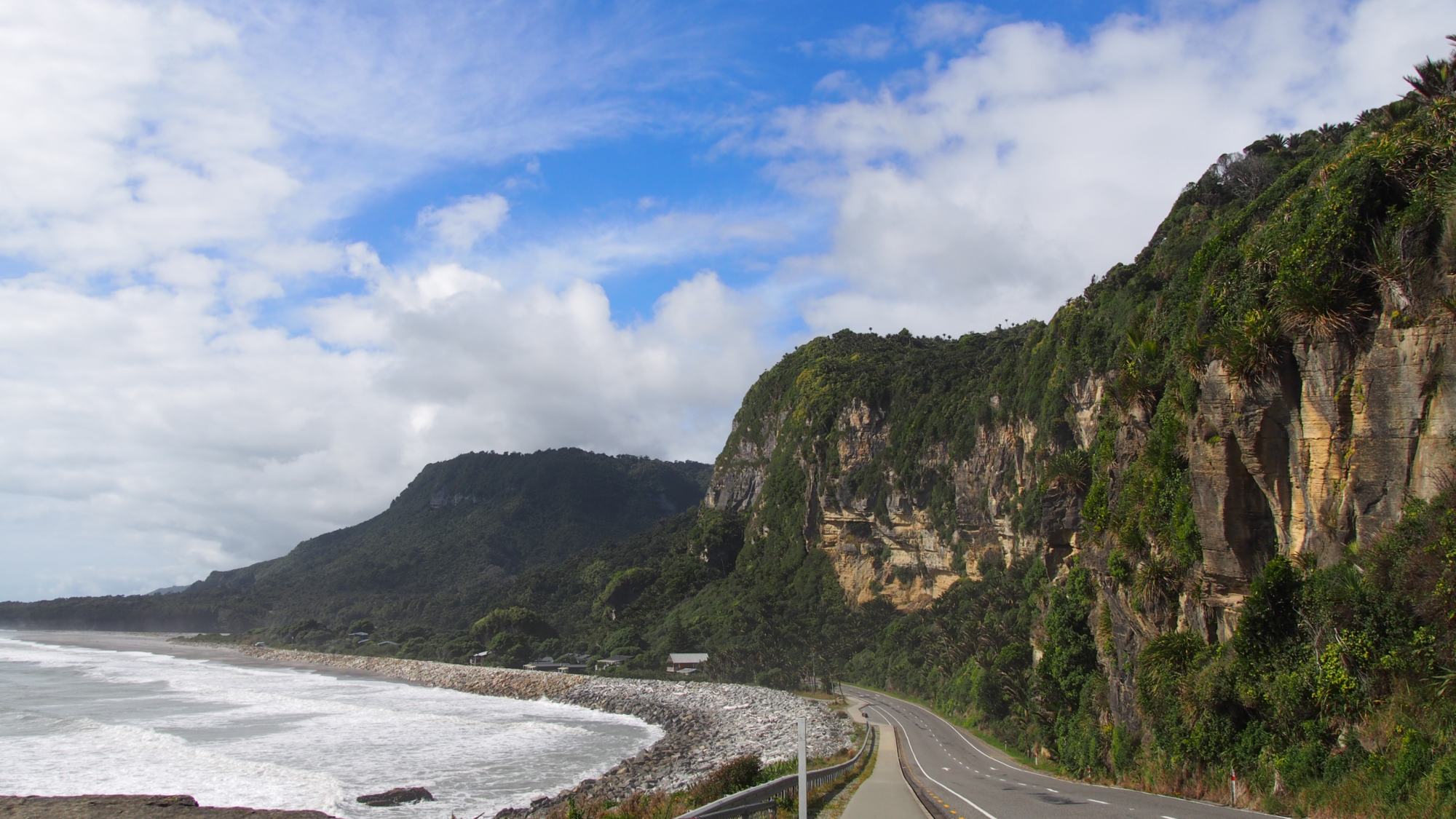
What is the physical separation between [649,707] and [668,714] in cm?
598

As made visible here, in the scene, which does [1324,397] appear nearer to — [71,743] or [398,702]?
[71,743]

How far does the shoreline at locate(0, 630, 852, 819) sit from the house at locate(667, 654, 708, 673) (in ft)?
20.5

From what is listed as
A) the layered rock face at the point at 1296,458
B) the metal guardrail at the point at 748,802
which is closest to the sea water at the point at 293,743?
the metal guardrail at the point at 748,802

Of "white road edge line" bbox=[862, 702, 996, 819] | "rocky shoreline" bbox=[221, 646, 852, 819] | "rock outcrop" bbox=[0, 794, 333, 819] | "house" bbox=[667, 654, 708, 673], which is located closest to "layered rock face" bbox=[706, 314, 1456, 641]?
"white road edge line" bbox=[862, 702, 996, 819]

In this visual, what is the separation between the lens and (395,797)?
1165 inches

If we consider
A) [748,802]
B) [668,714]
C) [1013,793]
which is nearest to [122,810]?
[748,802]

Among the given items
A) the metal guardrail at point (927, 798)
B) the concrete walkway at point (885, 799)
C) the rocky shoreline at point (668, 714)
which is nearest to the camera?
the metal guardrail at point (927, 798)

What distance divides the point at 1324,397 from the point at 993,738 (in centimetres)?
2967

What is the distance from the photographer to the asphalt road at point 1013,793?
14984mm

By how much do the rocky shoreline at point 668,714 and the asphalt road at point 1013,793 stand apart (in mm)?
5703

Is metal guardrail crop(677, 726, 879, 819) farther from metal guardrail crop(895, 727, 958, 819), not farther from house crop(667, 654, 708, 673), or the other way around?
house crop(667, 654, 708, 673)

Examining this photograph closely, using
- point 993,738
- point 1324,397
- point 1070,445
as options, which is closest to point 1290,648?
point 1324,397

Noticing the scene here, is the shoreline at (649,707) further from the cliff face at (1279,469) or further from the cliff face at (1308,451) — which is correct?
the cliff face at (1308,451)

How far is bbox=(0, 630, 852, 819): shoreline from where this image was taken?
34.6m
